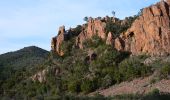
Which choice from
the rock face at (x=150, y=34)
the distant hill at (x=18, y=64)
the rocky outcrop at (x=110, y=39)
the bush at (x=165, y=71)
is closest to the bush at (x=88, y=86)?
the rock face at (x=150, y=34)

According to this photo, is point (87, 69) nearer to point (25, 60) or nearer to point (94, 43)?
point (94, 43)

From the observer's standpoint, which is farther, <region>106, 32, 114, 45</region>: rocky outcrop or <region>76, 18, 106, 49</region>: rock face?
<region>76, 18, 106, 49</region>: rock face

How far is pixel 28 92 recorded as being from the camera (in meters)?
119

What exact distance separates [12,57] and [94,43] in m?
49.2

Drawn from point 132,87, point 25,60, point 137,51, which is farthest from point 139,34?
point 25,60

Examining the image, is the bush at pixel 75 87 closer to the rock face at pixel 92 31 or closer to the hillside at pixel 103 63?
the hillside at pixel 103 63

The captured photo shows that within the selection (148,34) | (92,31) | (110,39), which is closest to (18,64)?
(92,31)

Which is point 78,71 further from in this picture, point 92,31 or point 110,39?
point 92,31

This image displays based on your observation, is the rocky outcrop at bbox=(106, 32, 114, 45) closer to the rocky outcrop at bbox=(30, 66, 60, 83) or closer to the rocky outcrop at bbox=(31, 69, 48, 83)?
the rocky outcrop at bbox=(30, 66, 60, 83)

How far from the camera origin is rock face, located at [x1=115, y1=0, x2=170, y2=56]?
11031cm

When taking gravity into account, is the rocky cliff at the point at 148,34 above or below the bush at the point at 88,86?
above

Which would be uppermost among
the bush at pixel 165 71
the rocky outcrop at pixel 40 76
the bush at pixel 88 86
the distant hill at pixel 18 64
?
the distant hill at pixel 18 64

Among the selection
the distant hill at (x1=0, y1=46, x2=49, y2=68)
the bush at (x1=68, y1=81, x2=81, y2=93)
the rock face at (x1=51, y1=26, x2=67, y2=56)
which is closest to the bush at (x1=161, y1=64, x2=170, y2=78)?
the bush at (x1=68, y1=81, x2=81, y2=93)

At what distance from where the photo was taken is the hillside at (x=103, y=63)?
341ft
